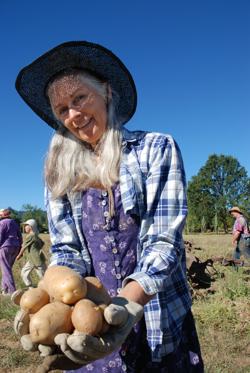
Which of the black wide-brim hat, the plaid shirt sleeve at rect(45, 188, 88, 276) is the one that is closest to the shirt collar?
the black wide-brim hat

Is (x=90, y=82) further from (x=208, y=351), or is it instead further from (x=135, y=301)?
(x=208, y=351)

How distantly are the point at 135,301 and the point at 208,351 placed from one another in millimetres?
3243

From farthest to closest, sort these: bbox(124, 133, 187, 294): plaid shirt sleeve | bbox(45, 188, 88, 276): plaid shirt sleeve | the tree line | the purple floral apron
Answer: the tree line → bbox(45, 188, 88, 276): plaid shirt sleeve → the purple floral apron → bbox(124, 133, 187, 294): plaid shirt sleeve

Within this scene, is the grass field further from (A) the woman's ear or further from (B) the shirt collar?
(A) the woman's ear

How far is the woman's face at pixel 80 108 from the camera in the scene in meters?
1.87

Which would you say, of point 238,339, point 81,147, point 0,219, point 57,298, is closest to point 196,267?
point 238,339

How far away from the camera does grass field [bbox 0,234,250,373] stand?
4.23 metres

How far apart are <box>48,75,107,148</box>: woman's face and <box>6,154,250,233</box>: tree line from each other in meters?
52.3

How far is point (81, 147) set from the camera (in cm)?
205

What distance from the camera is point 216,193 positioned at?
6147 centimetres

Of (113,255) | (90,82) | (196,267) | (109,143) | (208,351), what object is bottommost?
(208,351)

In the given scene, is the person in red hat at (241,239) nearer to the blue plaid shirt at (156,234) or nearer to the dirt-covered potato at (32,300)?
the blue plaid shirt at (156,234)

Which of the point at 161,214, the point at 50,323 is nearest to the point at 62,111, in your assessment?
the point at 161,214

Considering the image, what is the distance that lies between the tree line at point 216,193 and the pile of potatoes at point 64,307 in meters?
52.7
